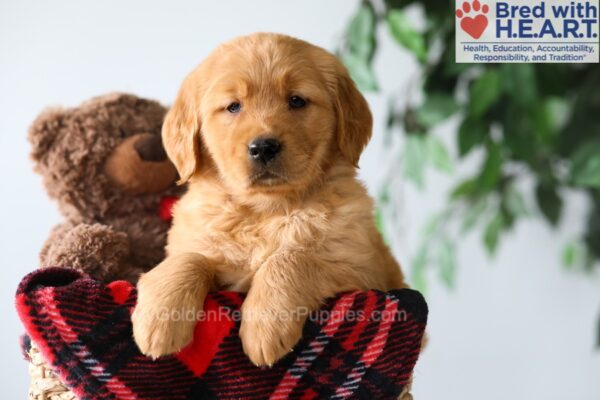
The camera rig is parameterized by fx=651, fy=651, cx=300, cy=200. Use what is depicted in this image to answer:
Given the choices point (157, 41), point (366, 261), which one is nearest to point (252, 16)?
point (157, 41)

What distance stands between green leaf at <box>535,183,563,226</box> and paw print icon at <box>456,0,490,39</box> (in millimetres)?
750

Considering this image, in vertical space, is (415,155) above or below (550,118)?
below

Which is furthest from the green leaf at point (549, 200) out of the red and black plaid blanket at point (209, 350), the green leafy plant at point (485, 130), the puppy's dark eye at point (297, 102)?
the red and black plaid blanket at point (209, 350)

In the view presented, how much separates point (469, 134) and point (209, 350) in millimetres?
1770

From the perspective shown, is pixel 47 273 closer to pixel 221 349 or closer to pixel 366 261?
pixel 221 349

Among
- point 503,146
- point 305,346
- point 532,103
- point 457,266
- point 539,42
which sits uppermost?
point 539,42

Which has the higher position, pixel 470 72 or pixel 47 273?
pixel 470 72

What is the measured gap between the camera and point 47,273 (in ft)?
4.87

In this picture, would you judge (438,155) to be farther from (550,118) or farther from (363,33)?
(363,33)

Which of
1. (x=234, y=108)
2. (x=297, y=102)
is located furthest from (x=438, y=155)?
(x=234, y=108)

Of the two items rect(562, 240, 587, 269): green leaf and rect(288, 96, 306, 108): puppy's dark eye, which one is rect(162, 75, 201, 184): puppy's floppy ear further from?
rect(562, 240, 587, 269): green leaf

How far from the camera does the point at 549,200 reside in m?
2.96

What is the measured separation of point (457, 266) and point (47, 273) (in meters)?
2.11

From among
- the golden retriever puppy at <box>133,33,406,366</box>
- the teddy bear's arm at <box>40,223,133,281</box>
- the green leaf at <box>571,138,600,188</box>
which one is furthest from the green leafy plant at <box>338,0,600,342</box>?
the teddy bear's arm at <box>40,223,133,281</box>
